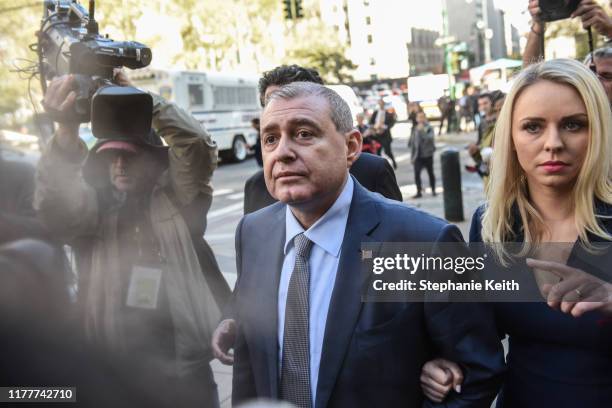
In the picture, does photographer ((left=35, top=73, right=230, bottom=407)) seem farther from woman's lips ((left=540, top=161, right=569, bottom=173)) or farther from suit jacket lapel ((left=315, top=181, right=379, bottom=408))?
woman's lips ((left=540, top=161, right=569, bottom=173))

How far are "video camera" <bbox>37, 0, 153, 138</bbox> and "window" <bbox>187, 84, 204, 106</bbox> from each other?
1905 cm

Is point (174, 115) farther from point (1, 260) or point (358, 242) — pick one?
point (1, 260)

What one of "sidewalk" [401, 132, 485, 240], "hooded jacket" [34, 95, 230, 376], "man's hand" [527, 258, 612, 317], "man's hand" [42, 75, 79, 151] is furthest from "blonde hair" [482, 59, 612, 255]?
"sidewalk" [401, 132, 485, 240]

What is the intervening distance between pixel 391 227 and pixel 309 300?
10.9 inches

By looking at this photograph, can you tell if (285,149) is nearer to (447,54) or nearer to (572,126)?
(572,126)

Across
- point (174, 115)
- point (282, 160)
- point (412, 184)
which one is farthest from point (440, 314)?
point (412, 184)

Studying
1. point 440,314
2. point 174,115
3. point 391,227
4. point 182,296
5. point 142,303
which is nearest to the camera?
point 440,314

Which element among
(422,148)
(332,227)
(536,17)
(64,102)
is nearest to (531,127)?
(332,227)

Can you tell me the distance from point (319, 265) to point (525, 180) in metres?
0.66

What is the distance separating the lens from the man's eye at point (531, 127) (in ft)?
5.55

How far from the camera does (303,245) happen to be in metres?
1.70

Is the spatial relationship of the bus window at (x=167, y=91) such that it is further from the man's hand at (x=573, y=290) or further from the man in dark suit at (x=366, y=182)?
the man's hand at (x=573, y=290)

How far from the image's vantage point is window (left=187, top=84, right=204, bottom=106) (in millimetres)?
20188

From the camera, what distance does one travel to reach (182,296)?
2139mm
